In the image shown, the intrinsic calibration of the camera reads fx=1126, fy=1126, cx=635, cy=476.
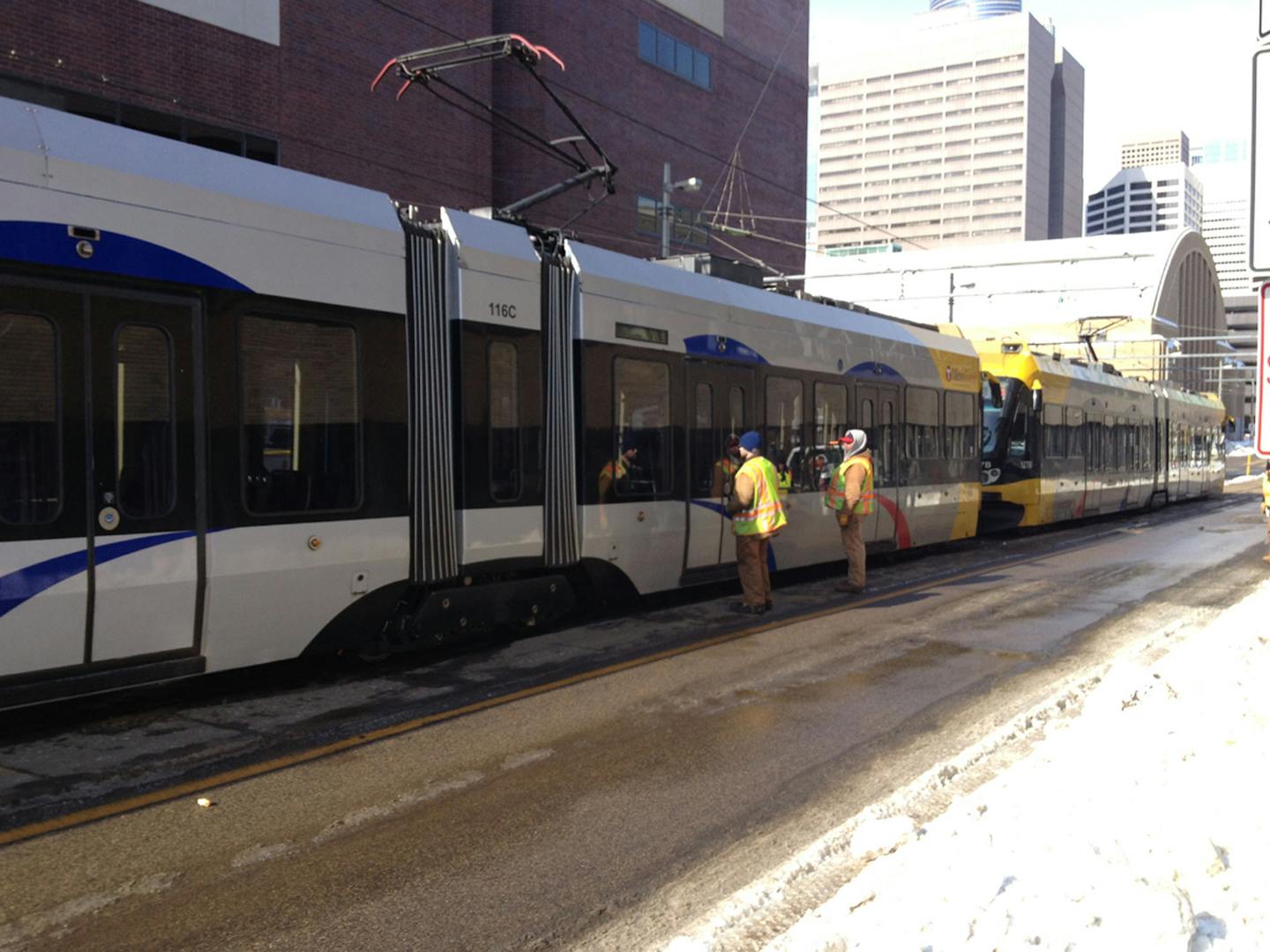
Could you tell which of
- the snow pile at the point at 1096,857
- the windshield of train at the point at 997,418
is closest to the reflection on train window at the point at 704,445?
the snow pile at the point at 1096,857

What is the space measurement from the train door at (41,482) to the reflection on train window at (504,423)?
3165 mm

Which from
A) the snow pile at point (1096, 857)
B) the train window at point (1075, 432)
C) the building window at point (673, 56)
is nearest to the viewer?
the snow pile at point (1096, 857)

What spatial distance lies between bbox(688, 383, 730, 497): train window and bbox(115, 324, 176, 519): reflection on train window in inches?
217

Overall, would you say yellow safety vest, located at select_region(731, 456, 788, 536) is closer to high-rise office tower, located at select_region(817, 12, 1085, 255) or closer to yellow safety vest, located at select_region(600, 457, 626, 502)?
yellow safety vest, located at select_region(600, 457, 626, 502)

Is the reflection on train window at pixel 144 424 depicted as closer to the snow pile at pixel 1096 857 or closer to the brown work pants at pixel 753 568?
the snow pile at pixel 1096 857

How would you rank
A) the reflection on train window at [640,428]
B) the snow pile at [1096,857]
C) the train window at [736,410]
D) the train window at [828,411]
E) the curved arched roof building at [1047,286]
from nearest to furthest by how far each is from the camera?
1. the snow pile at [1096,857]
2. the reflection on train window at [640,428]
3. the train window at [736,410]
4. the train window at [828,411]
5. the curved arched roof building at [1047,286]

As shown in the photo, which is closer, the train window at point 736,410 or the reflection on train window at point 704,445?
the reflection on train window at point 704,445

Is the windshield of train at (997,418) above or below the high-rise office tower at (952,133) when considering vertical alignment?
below

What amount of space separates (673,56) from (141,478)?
34649mm

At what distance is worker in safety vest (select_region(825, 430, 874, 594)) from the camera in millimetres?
12633

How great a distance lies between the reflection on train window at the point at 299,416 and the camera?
6.91 metres

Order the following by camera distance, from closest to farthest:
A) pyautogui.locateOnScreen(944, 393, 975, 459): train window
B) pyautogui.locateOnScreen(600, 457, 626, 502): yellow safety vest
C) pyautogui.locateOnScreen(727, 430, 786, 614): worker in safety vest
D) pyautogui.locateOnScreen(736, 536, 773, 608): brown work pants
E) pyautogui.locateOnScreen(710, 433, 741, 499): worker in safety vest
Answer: pyautogui.locateOnScreen(600, 457, 626, 502): yellow safety vest → pyautogui.locateOnScreen(727, 430, 786, 614): worker in safety vest → pyautogui.locateOnScreen(736, 536, 773, 608): brown work pants → pyautogui.locateOnScreen(710, 433, 741, 499): worker in safety vest → pyautogui.locateOnScreen(944, 393, 975, 459): train window

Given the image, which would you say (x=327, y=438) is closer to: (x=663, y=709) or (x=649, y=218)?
(x=663, y=709)

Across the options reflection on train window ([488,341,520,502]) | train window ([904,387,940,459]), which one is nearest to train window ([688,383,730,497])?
reflection on train window ([488,341,520,502])
